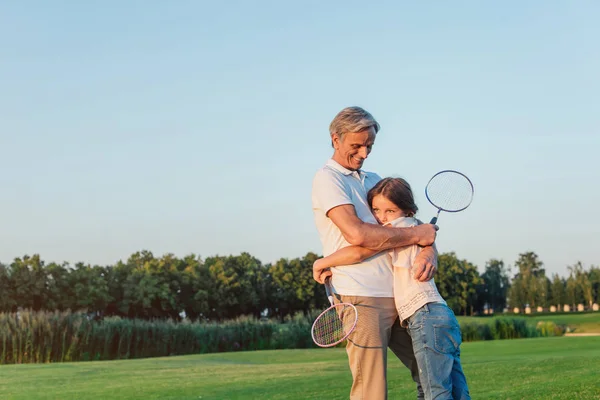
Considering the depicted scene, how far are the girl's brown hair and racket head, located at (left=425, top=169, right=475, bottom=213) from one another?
0.52 meters

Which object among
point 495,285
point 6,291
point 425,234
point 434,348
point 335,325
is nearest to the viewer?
point 434,348

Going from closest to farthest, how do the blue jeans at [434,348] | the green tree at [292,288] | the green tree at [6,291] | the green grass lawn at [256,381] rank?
1. the blue jeans at [434,348]
2. the green grass lawn at [256,381]
3. the green tree at [6,291]
4. the green tree at [292,288]

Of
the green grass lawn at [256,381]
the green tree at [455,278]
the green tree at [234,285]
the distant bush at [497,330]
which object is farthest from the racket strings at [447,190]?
the green tree at [455,278]

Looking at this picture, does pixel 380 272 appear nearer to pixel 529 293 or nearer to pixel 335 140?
pixel 335 140

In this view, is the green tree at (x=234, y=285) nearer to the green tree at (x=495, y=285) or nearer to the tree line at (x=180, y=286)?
the tree line at (x=180, y=286)

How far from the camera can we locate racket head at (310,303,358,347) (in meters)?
3.80

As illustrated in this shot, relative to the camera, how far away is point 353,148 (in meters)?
3.92

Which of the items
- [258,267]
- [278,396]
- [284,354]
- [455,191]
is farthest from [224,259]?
[455,191]

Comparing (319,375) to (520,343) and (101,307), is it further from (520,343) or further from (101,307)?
(101,307)

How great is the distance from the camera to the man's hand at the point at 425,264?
12.3ft

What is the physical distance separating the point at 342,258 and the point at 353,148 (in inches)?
23.6

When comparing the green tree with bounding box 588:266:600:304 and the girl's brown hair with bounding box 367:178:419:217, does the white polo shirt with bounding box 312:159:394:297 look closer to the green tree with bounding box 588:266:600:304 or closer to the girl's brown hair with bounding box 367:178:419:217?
the girl's brown hair with bounding box 367:178:419:217

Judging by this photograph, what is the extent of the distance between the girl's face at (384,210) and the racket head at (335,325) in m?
0.51

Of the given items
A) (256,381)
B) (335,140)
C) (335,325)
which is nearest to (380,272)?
(335,325)
